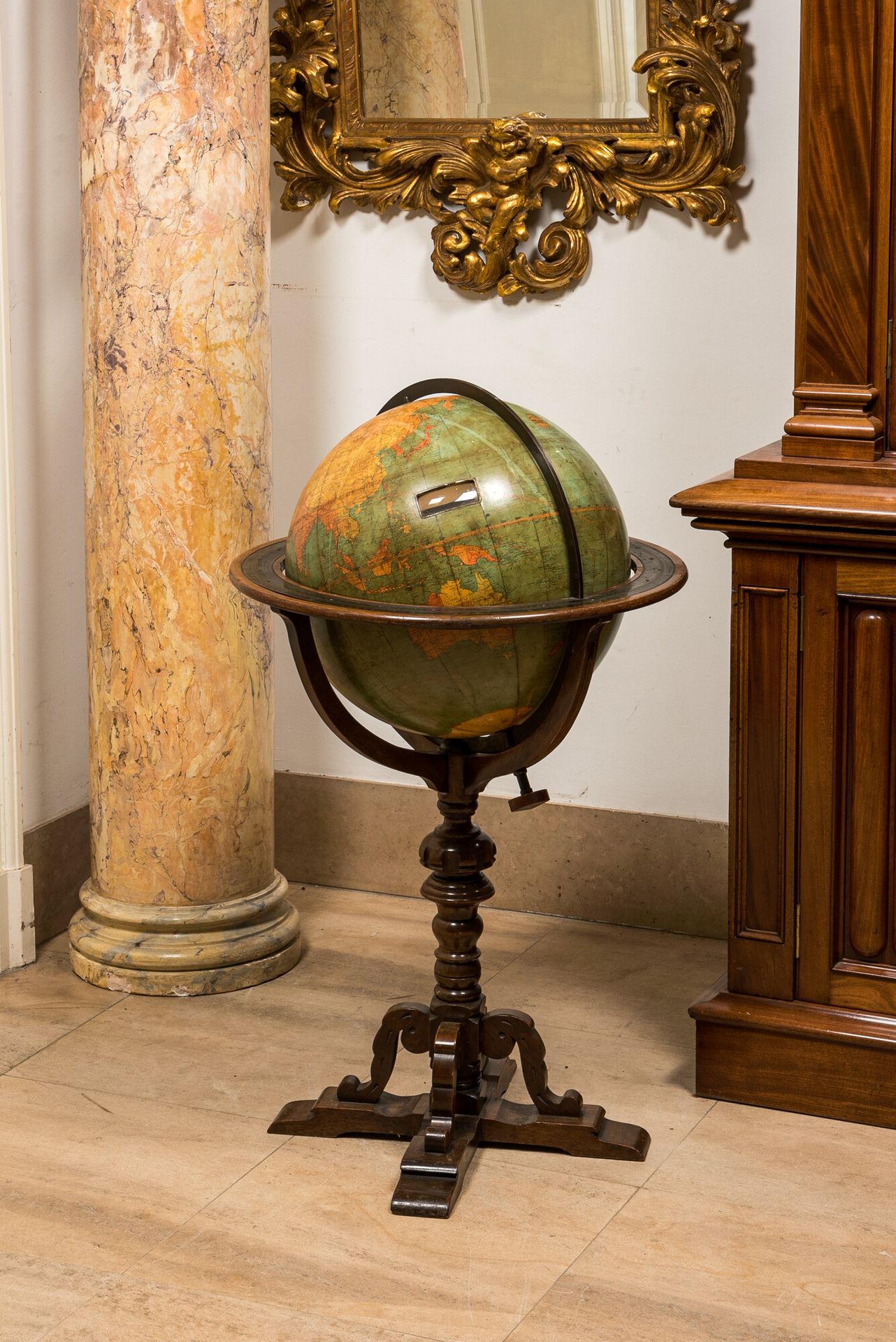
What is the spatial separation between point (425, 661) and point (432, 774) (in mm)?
336

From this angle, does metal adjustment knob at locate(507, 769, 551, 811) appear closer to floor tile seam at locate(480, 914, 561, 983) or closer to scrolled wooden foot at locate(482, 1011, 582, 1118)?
scrolled wooden foot at locate(482, 1011, 582, 1118)

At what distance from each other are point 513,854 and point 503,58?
211 cm

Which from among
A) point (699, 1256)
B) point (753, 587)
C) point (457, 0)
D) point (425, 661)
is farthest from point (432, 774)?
point (457, 0)

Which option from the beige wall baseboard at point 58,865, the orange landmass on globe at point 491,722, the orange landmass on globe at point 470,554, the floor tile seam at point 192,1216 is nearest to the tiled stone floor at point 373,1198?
the floor tile seam at point 192,1216

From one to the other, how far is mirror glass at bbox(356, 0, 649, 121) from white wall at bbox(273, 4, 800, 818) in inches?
11.4

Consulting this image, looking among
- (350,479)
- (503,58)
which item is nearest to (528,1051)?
(350,479)

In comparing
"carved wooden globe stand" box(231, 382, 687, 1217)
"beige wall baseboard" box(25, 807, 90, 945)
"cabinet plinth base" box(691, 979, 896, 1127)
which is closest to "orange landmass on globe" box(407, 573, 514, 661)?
"carved wooden globe stand" box(231, 382, 687, 1217)

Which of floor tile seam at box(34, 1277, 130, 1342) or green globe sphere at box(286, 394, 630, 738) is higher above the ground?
green globe sphere at box(286, 394, 630, 738)

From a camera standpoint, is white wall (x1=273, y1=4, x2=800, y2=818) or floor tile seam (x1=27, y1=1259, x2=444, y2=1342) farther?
white wall (x1=273, y1=4, x2=800, y2=818)

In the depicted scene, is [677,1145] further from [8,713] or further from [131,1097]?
[8,713]

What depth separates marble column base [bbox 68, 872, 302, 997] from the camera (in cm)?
436

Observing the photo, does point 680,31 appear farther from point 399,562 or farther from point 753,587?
point 399,562

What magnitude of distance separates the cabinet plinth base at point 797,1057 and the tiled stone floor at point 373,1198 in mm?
54

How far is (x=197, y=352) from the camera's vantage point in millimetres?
4230
